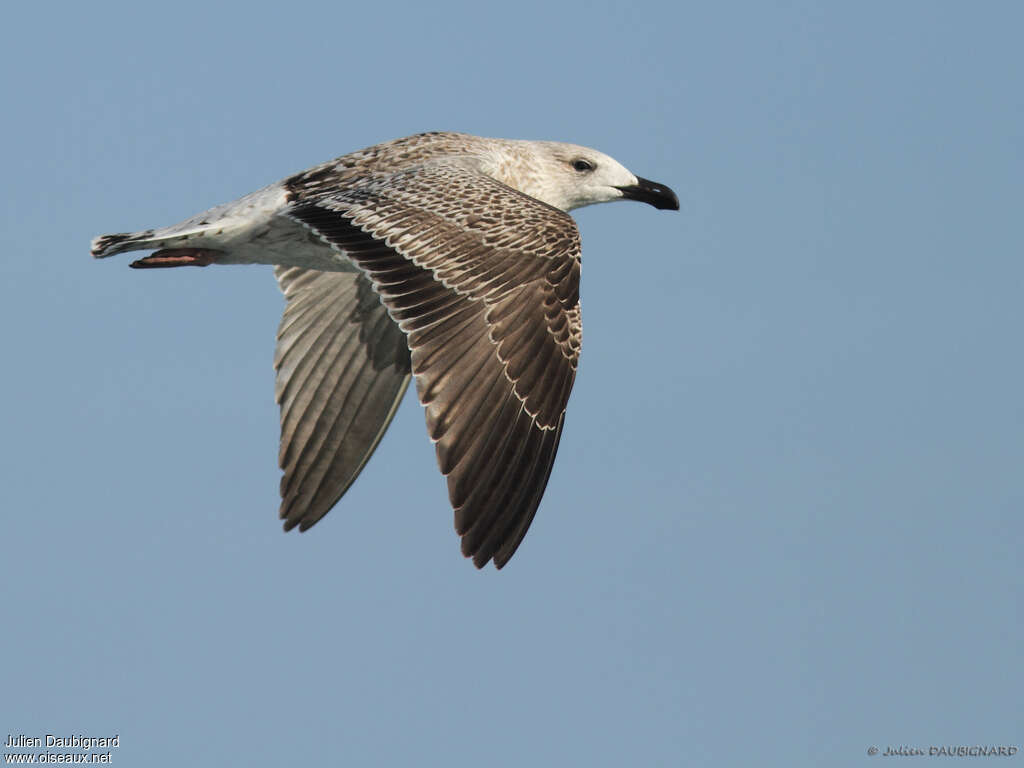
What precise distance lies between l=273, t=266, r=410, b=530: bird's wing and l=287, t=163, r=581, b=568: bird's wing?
11.0ft

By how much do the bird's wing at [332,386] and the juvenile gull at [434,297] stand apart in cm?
1

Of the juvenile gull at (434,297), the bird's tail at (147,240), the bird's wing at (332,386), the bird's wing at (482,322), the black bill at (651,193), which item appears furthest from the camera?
the black bill at (651,193)

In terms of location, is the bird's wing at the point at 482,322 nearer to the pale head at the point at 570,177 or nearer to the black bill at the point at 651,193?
the pale head at the point at 570,177

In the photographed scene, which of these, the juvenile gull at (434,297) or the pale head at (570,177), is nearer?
the juvenile gull at (434,297)

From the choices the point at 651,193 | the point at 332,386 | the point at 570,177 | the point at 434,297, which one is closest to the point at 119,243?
the point at 332,386

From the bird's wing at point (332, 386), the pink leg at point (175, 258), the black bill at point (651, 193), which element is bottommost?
the bird's wing at point (332, 386)

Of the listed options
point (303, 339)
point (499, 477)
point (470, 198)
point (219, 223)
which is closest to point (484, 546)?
point (499, 477)

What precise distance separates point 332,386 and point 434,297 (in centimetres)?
456

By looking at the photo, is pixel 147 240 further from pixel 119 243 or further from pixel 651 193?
pixel 651 193

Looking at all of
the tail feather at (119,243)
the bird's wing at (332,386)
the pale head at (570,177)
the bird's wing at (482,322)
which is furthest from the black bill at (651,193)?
the tail feather at (119,243)

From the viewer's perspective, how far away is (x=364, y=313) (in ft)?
59.2

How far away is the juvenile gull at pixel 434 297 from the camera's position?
43.6 ft

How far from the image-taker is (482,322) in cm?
1359

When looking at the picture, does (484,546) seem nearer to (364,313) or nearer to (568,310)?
(568,310)
